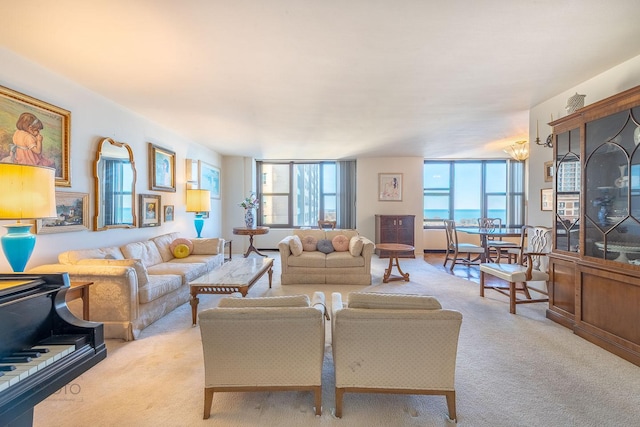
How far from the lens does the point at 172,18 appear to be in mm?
Result: 1970

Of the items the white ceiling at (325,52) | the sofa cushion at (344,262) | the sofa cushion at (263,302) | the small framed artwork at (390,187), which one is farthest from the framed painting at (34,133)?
the small framed artwork at (390,187)

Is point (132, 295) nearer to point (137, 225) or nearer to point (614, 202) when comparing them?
point (137, 225)

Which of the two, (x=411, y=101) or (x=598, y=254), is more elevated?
(x=411, y=101)

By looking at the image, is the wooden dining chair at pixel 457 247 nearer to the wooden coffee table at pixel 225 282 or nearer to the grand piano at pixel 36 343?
the wooden coffee table at pixel 225 282

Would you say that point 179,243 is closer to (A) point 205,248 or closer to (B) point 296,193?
(A) point 205,248

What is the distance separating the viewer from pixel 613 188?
2.52m

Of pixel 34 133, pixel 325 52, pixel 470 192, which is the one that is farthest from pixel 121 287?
pixel 470 192

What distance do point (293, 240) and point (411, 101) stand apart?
2586mm

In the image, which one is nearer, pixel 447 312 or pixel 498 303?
pixel 447 312

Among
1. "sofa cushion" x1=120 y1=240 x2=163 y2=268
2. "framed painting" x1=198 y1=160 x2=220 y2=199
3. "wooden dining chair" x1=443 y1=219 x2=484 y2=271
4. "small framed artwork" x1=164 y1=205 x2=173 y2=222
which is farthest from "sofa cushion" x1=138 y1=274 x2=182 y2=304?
"wooden dining chair" x1=443 y1=219 x2=484 y2=271

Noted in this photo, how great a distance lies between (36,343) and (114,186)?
9.55 feet

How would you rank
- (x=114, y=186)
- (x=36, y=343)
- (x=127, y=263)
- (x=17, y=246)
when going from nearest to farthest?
(x=36, y=343) → (x=17, y=246) → (x=127, y=263) → (x=114, y=186)

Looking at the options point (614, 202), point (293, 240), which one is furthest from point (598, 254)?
point (293, 240)

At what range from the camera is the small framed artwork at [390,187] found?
744 cm
